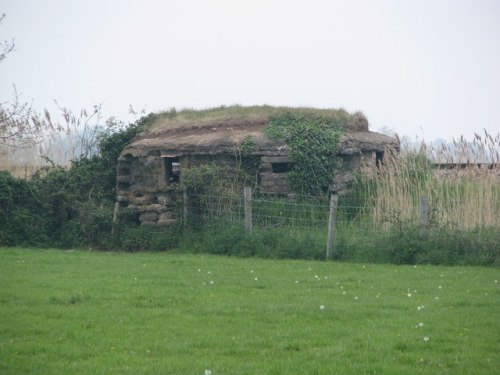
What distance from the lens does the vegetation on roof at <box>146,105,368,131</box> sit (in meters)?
24.6

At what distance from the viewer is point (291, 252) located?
19.0 meters

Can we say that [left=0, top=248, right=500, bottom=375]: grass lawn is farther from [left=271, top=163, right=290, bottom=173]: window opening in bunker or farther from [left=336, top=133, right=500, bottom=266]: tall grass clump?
[left=271, top=163, right=290, bottom=173]: window opening in bunker

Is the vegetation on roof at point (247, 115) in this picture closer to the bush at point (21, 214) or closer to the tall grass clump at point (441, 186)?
the tall grass clump at point (441, 186)

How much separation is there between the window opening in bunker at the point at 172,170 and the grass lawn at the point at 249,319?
23.6 ft

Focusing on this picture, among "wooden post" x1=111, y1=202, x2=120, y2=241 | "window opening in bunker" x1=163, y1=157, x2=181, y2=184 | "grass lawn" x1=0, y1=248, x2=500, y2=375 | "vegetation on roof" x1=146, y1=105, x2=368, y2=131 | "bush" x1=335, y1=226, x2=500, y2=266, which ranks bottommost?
"grass lawn" x1=0, y1=248, x2=500, y2=375

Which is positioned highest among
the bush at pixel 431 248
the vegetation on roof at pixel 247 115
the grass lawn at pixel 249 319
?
the vegetation on roof at pixel 247 115

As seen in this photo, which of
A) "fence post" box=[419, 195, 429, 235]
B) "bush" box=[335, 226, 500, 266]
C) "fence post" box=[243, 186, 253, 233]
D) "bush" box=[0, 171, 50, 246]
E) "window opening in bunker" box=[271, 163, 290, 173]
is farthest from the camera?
"window opening in bunker" box=[271, 163, 290, 173]

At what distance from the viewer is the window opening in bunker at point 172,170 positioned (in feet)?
78.6

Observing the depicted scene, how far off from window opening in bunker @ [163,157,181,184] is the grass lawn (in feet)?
23.6

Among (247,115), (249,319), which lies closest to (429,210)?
(247,115)

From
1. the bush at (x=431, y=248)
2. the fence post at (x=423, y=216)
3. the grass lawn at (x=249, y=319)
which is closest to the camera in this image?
the grass lawn at (x=249, y=319)

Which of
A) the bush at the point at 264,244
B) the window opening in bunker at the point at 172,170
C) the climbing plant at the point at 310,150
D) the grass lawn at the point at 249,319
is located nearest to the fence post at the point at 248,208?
the bush at the point at 264,244

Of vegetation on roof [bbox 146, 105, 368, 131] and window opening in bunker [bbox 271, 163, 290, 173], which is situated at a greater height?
vegetation on roof [bbox 146, 105, 368, 131]

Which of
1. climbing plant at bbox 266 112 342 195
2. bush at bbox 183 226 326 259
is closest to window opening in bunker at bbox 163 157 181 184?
climbing plant at bbox 266 112 342 195
